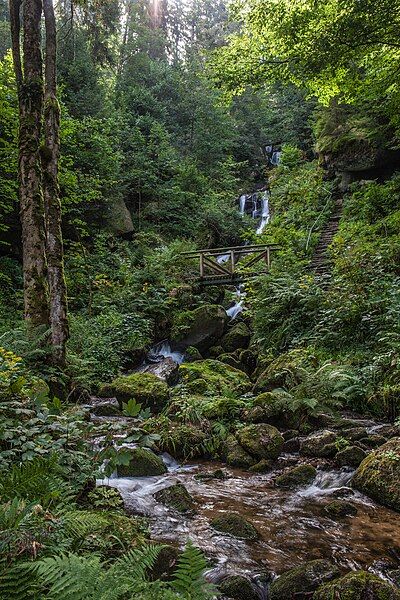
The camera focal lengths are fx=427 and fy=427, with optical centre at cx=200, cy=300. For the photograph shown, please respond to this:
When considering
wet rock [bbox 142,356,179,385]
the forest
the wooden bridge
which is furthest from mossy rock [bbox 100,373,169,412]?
the wooden bridge

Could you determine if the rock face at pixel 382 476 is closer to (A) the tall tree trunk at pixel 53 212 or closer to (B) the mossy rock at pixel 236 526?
(B) the mossy rock at pixel 236 526

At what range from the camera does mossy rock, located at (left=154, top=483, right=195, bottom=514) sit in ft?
14.4

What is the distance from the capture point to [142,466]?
210 inches

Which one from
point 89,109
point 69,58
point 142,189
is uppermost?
point 69,58

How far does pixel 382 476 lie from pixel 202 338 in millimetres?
8160

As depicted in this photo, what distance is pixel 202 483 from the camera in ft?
17.2

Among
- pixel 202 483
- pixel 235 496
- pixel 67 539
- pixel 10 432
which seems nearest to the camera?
pixel 67 539

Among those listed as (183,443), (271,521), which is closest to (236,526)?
(271,521)

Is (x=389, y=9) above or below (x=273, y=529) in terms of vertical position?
above

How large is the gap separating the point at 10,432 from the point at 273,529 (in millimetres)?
2645

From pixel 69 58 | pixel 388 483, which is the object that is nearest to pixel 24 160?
pixel 388 483

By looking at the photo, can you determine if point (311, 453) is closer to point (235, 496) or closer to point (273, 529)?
point (235, 496)

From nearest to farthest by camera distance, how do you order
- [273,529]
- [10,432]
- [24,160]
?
[10,432] < [273,529] < [24,160]

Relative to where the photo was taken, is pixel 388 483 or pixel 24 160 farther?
pixel 24 160
